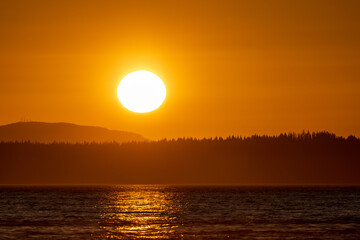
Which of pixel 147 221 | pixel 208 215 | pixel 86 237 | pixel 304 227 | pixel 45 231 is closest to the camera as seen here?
pixel 86 237

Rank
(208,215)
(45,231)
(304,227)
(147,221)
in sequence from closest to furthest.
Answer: (45,231) → (304,227) → (147,221) → (208,215)

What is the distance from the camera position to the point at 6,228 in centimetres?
8438

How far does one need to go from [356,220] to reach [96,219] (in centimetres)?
3523

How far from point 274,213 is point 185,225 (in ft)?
91.7

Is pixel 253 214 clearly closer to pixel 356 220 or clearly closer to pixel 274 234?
pixel 356 220

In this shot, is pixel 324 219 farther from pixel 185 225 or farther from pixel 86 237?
pixel 86 237

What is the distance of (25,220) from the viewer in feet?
326

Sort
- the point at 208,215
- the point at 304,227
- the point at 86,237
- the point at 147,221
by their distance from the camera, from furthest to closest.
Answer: the point at 208,215 → the point at 147,221 → the point at 304,227 → the point at 86,237

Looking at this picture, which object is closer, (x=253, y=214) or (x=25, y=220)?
(x=25, y=220)

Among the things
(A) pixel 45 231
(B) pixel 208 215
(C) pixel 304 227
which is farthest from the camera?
(B) pixel 208 215

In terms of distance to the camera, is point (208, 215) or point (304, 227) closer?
point (304, 227)

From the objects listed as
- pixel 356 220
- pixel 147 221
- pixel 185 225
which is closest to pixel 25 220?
pixel 147 221

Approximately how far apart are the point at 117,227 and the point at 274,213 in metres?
35.2

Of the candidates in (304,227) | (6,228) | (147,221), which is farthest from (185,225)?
(6,228)
